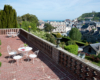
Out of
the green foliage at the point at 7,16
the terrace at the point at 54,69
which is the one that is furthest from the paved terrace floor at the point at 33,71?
the green foliage at the point at 7,16

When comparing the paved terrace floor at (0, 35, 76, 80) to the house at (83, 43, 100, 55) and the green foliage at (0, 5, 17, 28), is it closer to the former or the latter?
the green foliage at (0, 5, 17, 28)

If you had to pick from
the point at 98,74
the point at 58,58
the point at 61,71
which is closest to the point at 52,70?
the point at 61,71

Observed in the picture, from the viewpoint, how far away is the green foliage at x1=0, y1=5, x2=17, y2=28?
61.7ft

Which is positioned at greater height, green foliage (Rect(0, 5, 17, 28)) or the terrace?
green foliage (Rect(0, 5, 17, 28))

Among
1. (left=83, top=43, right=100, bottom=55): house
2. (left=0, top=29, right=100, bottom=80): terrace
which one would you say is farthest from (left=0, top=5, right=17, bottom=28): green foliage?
(left=83, top=43, right=100, bottom=55): house

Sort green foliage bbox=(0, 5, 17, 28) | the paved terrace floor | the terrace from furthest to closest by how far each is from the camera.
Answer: green foliage bbox=(0, 5, 17, 28) → the paved terrace floor → the terrace

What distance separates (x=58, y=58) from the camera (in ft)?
19.0

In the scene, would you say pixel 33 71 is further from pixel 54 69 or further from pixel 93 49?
pixel 93 49

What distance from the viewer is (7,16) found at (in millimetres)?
19203

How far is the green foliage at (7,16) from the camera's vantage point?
61.7 feet

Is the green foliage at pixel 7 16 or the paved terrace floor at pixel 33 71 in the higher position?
the green foliage at pixel 7 16

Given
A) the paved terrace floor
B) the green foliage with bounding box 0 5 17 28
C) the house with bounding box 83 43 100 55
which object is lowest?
the house with bounding box 83 43 100 55

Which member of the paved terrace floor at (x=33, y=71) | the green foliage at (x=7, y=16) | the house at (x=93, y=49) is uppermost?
the green foliage at (x=7, y=16)

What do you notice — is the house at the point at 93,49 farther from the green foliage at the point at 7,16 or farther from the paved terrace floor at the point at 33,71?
the paved terrace floor at the point at 33,71
